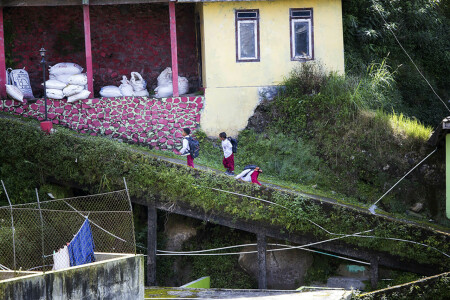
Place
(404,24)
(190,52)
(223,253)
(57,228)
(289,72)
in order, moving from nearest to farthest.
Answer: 1. (57,228)
2. (223,253)
3. (289,72)
4. (190,52)
5. (404,24)

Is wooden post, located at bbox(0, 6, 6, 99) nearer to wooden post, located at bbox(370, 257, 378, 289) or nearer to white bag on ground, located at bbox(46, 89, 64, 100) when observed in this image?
white bag on ground, located at bbox(46, 89, 64, 100)

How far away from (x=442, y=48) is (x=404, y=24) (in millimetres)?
1651

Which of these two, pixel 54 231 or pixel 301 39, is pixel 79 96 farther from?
pixel 301 39

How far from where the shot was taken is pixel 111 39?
857 inches

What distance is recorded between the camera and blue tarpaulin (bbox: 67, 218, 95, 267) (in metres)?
12.9

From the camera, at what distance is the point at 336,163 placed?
18.6 m

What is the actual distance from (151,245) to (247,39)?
Result: 21.8ft

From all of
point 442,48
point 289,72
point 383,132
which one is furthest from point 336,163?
point 442,48

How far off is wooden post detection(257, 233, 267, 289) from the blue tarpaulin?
4358 mm

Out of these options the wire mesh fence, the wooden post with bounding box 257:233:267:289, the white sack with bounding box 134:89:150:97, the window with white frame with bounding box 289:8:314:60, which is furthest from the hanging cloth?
the window with white frame with bounding box 289:8:314:60

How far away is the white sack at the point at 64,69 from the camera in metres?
20.5

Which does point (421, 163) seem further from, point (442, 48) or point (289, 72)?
point (442, 48)

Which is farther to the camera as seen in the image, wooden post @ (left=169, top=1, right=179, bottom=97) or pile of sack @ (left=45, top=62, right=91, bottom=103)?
wooden post @ (left=169, top=1, right=179, bottom=97)

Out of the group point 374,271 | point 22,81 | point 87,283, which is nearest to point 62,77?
point 22,81
